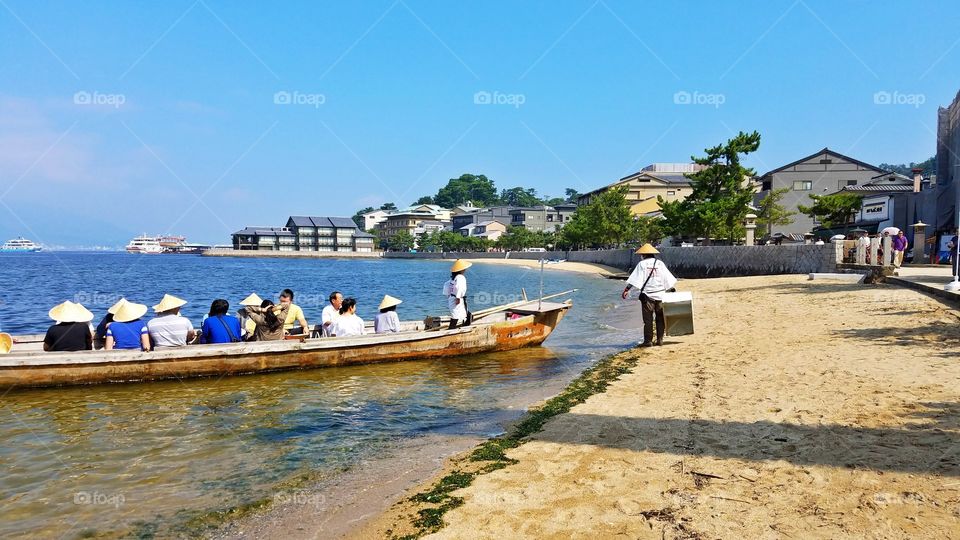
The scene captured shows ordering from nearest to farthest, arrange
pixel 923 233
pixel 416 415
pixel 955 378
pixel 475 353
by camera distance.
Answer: pixel 955 378 → pixel 416 415 → pixel 475 353 → pixel 923 233

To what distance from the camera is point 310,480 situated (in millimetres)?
6574

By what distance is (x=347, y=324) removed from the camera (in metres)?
13.5

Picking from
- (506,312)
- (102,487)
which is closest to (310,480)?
(102,487)

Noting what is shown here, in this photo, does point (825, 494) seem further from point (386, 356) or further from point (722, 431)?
point (386, 356)

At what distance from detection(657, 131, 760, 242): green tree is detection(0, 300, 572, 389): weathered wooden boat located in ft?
99.9

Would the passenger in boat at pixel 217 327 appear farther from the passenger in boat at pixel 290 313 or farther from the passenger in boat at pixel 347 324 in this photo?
the passenger in boat at pixel 347 324

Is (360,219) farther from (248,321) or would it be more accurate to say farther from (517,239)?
(248,321)

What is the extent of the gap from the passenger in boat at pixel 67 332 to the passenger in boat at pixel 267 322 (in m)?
3.05

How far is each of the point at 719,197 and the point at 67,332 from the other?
1645 inches

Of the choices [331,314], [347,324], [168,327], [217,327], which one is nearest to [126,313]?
[168,327]

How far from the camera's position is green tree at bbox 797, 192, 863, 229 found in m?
45.0

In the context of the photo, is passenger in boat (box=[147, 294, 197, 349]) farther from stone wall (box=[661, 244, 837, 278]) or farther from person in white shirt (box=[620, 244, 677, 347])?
stone wall (box=[661, 244, 837, 278])

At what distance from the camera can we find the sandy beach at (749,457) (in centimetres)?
Answer: 431

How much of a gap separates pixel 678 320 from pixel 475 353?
490 centimetres
